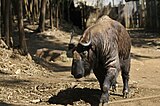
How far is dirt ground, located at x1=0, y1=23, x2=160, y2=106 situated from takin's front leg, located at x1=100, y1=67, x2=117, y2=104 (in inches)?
10.6

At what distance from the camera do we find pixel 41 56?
48.0 ft

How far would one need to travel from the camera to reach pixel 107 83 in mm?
7570

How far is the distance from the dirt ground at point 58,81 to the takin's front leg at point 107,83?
0.27 meters

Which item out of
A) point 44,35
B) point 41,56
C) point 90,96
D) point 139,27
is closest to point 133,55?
point 41,56

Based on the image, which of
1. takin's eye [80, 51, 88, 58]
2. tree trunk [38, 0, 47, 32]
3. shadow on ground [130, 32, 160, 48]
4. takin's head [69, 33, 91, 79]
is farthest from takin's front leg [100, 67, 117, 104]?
tree trunk [38, 0, 47, 32]

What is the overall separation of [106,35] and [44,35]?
510 inches

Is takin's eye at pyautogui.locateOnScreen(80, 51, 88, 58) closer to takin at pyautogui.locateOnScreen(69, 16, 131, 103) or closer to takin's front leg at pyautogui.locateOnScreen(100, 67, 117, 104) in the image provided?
takin at pyautogui.locateOnScreen(69, 16, 131, 103)

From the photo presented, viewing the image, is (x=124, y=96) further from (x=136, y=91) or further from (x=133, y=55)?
(x=133, y=55)

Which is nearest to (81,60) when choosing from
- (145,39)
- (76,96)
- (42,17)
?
(76,96)

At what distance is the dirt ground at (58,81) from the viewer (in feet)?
26.6

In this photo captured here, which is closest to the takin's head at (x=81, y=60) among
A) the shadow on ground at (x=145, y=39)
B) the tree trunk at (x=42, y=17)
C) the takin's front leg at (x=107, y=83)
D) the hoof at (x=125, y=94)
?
the takin's front leg at (x=107, y=83)

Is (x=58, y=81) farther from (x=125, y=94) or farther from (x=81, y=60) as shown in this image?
(x=81, y=60)

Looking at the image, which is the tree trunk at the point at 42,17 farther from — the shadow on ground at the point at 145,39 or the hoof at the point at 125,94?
the hoof at the point at 125,94

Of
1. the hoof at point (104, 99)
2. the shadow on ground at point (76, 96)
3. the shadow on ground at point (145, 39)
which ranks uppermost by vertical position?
the hoof at point (104, 99)
